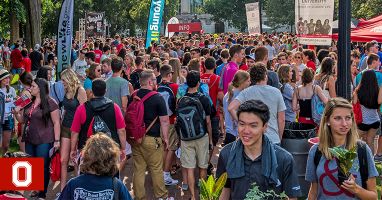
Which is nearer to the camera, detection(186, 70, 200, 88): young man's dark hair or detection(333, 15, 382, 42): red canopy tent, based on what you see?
detection(186, 70, 200, 88): young man's dark hair

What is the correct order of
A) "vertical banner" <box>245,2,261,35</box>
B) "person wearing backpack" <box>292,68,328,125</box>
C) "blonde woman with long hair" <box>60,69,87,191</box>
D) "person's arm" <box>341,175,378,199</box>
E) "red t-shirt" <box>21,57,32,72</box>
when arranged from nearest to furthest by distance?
"person's arm" <box>341,175,378,199</box> → "blonde woman with long hair" <box>60,69,87,191</box> → "person wearing backpack" <box>292,68,328,125</box> → "red t-shirt" <box>21,57,32,72</box> → "vertical banner" <box>245,2,261,35</box>

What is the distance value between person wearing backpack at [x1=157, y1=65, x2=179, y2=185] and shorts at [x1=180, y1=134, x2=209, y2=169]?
0.98 m

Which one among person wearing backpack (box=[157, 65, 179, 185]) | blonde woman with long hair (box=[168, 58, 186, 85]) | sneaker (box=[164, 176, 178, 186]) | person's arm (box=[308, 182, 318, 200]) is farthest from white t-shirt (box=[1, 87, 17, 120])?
person's arm (box=[308, 182, 318, 200])

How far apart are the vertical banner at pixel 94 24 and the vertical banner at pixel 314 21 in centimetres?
1830

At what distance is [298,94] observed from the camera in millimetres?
8680

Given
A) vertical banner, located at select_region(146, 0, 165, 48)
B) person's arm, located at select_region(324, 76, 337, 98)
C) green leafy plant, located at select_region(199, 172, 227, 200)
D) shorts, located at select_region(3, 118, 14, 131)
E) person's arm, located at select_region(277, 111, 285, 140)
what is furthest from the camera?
vertical banner, located at select_region(146, 0, 165, 48)

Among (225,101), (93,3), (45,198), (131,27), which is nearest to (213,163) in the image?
(225,101)

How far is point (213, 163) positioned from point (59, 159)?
314 centimetres

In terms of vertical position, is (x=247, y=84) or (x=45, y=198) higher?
(x=247, y=84)

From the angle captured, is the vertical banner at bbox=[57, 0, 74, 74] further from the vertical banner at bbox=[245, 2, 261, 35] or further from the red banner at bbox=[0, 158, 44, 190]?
the vertical banner at bbox=[245, 2, 261, 35]

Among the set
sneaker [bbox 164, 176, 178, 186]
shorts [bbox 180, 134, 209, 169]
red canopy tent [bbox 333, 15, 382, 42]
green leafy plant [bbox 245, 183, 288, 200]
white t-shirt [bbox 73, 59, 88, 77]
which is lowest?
sneaker [bbox 164, 176, 178, 186]

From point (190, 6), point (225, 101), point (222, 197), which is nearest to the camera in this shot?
point (222, 197)

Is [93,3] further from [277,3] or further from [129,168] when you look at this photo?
[129,168]

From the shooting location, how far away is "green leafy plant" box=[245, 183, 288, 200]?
3.65 meters
